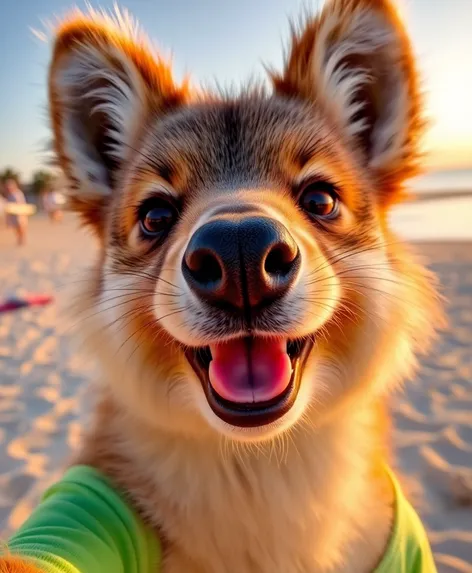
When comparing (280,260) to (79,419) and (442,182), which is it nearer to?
(79,419)

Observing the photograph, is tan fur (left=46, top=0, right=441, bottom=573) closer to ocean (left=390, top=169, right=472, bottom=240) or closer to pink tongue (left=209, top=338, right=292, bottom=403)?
pink tongue (left=209, top=338, right=292, bottom=403)

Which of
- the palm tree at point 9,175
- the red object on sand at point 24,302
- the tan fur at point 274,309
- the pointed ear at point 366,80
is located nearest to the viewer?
the tan fur at point 274,309

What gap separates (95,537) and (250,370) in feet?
2.21

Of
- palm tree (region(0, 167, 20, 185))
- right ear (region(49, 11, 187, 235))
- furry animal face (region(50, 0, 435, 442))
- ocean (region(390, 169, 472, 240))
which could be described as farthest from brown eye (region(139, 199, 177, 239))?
palm tree (region(0, 167, 20, 185))

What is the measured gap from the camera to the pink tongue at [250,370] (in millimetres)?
1717

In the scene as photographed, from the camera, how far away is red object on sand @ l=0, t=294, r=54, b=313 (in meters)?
7.83

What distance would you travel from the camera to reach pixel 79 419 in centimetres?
439

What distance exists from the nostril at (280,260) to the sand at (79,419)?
1.13 m

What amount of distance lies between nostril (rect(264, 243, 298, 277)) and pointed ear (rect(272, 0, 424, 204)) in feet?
3.38

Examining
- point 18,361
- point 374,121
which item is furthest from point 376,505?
point 18,361

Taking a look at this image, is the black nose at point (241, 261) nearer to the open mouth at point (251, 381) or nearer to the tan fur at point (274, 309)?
the tan fur at point (274, 309)

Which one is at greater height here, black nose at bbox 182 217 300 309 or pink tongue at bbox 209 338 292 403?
black nose at bbox 182 217 300 309

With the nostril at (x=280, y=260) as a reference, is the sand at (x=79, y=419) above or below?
below

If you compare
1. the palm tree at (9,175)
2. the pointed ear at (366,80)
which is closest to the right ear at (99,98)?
the pointed ear at (366,80)
